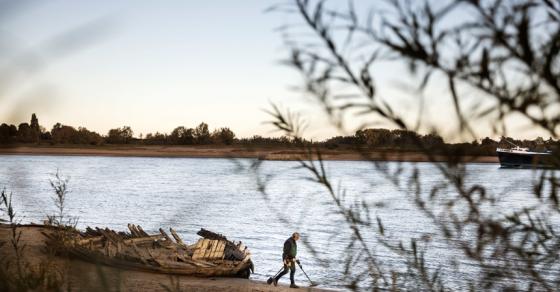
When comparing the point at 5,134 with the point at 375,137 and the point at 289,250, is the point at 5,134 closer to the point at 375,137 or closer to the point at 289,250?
the point at 375,137

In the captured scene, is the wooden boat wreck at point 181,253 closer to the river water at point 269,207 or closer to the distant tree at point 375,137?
the river water at point 269,207

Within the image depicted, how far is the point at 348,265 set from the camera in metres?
3.16

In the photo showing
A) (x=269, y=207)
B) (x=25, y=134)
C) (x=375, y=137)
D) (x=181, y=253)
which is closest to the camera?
(x=25, y=134)

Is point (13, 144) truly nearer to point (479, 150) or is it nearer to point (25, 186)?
point (25, 186)

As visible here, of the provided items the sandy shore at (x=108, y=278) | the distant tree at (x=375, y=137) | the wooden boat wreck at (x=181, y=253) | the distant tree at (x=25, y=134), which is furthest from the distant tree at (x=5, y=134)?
the wooden boat wreck at (x=181, y=253)

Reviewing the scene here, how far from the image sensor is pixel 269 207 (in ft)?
11.5

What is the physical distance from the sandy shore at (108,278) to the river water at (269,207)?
196 millimetres

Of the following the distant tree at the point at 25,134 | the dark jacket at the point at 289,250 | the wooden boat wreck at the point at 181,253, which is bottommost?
the wooden boat wreck at the point at 181,253

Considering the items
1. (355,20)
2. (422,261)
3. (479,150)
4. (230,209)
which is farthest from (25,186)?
(230,209)

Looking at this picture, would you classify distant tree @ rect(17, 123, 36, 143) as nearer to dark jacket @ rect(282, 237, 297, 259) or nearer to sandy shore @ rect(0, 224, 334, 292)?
sandy shore @ rect(0, 224, 334, 292)

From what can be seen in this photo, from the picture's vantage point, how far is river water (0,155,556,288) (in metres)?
1.77

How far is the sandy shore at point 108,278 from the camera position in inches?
42.8

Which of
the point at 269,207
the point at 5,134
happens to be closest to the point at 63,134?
the point at 5,134

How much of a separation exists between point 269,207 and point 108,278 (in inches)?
94.3
